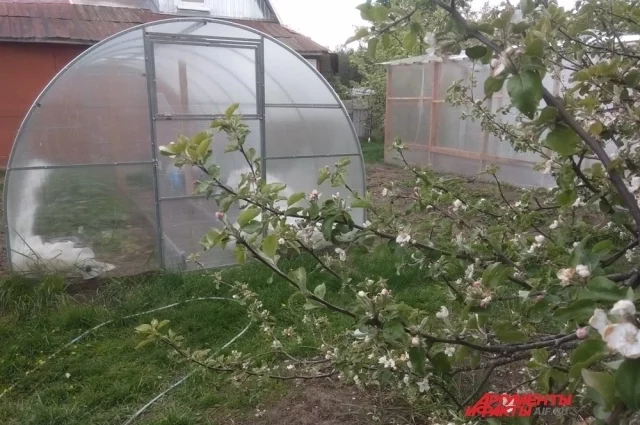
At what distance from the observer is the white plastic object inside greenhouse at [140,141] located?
4.46 meters

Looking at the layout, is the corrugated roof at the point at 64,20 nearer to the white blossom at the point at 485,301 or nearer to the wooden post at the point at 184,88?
the wooden post at the point at 184,88

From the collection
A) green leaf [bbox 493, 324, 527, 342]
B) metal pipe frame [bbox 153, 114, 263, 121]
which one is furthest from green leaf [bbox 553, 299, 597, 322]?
metal pipe frame [bbox 153, 114, 263, 121]

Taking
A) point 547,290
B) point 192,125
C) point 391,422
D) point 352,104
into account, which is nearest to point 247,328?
point 391,422

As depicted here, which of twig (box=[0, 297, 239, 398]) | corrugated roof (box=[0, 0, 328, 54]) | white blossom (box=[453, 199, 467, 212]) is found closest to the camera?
white blossom (box=[453, 199, 467, 212])

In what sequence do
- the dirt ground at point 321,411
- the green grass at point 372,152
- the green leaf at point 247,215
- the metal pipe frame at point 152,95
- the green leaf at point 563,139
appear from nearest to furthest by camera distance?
the green leaf at point 563,139, the green leaf at point 247,215, the dirt ground at point 321,411, the metal pipe frame at point 152,95, the green grass at point 372,152

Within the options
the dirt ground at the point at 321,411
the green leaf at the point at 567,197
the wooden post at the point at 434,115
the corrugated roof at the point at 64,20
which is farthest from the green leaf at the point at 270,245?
the wooden post at the point at 434,115

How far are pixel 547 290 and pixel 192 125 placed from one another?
4.26 m

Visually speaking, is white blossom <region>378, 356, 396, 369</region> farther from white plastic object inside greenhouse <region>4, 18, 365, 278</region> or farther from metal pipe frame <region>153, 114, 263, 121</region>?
white plastic object inside greenhouse <region>4, 18, 365, 278</region>

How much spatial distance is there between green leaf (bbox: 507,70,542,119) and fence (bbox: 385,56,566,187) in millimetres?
8144

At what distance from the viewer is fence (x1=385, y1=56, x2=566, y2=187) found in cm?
914

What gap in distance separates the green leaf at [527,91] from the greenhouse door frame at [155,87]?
3675 millimetres

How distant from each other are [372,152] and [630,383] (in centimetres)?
1297

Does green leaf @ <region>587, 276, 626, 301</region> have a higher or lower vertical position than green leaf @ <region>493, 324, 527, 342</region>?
higher

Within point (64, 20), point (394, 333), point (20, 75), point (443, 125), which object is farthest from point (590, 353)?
point (20, 75)
